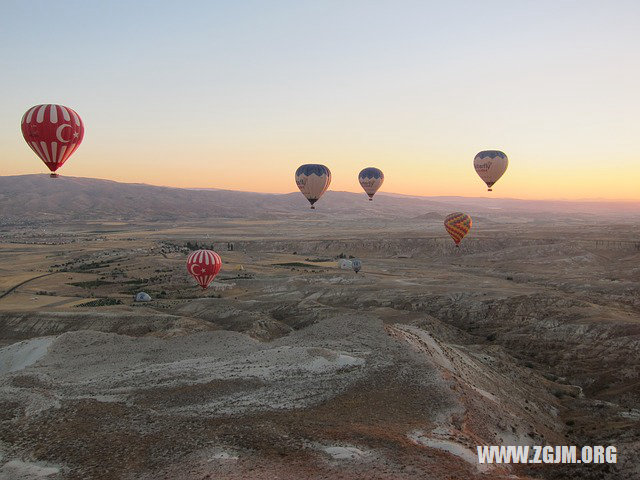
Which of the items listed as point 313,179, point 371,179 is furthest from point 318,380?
point 371,179

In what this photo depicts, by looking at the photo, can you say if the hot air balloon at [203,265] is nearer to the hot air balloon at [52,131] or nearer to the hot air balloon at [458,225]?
the hot air balloon at [52,131]

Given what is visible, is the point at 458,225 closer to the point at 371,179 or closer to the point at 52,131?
the point at 371,179

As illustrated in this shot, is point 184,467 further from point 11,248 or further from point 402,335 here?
point 11,248

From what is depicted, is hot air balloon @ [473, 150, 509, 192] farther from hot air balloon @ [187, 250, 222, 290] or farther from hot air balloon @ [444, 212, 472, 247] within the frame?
hot air balloon @ [187, 250, 222, 290]

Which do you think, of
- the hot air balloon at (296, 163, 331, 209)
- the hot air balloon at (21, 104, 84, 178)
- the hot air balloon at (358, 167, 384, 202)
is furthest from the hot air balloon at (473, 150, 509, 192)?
the hot air balloon at (21, 104, 84, 178)

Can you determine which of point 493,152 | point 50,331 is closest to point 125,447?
point 50,331
